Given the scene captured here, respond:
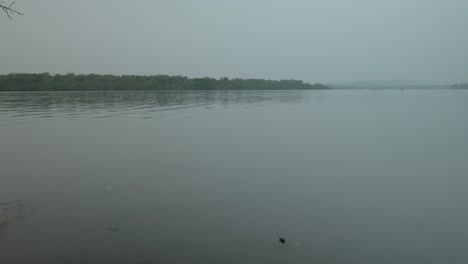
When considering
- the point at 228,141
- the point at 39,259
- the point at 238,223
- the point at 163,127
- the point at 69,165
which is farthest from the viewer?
the point at 163,127

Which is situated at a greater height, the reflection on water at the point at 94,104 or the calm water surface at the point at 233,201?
the calm water surface at the point at 233,201

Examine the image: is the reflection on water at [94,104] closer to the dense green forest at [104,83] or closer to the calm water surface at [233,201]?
the calm water surface at [233,201]

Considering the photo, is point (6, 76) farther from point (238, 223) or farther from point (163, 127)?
point (238, 223)

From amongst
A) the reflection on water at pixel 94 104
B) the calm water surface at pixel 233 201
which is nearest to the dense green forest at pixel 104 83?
the reflection on water at pixel 94 104

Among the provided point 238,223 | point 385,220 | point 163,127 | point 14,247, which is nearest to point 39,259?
point 14,247

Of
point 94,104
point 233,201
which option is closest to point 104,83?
point 94,104

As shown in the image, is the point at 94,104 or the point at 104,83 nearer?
the point at 94,104

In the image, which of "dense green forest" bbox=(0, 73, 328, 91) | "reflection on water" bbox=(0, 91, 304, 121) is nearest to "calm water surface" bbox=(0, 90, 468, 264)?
"reflection on water" bbox=(0, 91, 304, 121)

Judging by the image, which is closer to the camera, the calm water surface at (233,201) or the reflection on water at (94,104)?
the calm water surface at (233,201)

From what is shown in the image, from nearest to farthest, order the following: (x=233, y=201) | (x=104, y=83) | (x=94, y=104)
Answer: (x=233, y=201) < (x=94, y=104) < (x=104, y=83)

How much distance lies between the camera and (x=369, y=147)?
1778cm

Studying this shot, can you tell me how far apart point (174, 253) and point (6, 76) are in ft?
382

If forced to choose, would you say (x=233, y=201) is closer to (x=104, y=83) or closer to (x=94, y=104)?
(x=94, y=104)

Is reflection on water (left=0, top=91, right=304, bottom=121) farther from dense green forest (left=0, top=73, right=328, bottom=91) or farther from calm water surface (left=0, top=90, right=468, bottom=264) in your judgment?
dense green forest (left=0, top=73, right=328, bottom=91)
